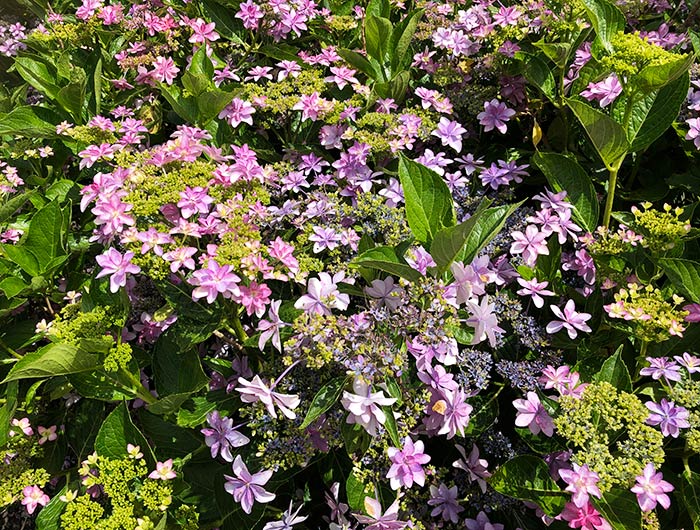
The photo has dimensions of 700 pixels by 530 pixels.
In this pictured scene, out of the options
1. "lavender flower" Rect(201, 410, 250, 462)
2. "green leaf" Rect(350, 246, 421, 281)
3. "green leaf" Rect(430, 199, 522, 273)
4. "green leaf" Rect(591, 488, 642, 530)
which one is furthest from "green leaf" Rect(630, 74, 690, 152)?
"lavender flower" Rect(201, 410, 250, 462)

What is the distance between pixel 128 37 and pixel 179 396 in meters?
1.72

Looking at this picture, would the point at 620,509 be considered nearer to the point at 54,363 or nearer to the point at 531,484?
the point at 531,484

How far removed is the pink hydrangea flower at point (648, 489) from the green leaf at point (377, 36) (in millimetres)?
1653

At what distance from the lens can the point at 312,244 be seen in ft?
5.68

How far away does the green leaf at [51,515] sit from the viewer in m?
1.54

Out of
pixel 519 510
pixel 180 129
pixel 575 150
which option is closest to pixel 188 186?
pixel 180 129

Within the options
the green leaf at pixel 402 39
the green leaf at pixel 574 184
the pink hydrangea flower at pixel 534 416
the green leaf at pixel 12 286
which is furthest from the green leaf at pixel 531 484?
the green leaf at pixel 402 39

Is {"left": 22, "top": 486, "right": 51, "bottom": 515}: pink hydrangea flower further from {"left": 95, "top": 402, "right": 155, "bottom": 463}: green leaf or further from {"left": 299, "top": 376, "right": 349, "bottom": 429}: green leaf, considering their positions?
{"left": 299, "top": 376, "right": 349, "bottom": 429}: green leaf

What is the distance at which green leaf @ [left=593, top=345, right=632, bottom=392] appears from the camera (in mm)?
1393

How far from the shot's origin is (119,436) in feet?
4.95

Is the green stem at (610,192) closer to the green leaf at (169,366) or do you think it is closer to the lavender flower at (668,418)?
the lavender flower at (668,418)

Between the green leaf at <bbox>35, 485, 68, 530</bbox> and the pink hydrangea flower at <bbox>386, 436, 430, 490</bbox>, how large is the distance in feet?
2.96

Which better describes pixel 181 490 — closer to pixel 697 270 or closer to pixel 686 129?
pixel 697 270

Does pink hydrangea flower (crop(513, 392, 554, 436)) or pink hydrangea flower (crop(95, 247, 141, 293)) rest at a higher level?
pink hydrangea flower (crop(95, 247, 141, 293))
